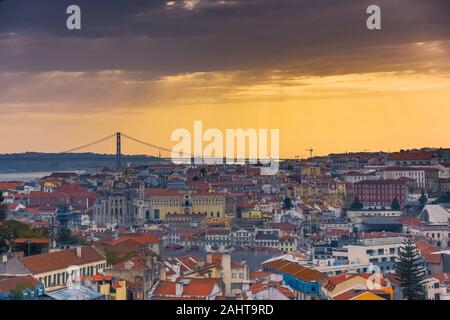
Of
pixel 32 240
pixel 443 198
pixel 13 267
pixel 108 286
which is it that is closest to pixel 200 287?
pixel 108 286

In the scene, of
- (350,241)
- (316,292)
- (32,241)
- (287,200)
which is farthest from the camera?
(287,200)

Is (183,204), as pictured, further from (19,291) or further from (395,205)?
(19,291)

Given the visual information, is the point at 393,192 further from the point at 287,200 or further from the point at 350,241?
the point at 350,241

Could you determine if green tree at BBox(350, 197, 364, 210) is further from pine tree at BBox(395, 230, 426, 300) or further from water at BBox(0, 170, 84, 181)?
pine tree at BBox(395, 230, 426, 300)

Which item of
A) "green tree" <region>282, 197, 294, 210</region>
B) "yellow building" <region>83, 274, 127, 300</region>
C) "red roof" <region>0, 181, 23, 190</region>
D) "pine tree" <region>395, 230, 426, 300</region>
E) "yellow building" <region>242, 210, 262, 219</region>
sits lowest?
"pine tree" <region>395, 230, 426, 300</region>

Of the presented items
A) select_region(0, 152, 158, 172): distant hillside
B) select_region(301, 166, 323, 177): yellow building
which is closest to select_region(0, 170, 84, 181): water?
select_region(0, 152, 158, 172): distant hillside
